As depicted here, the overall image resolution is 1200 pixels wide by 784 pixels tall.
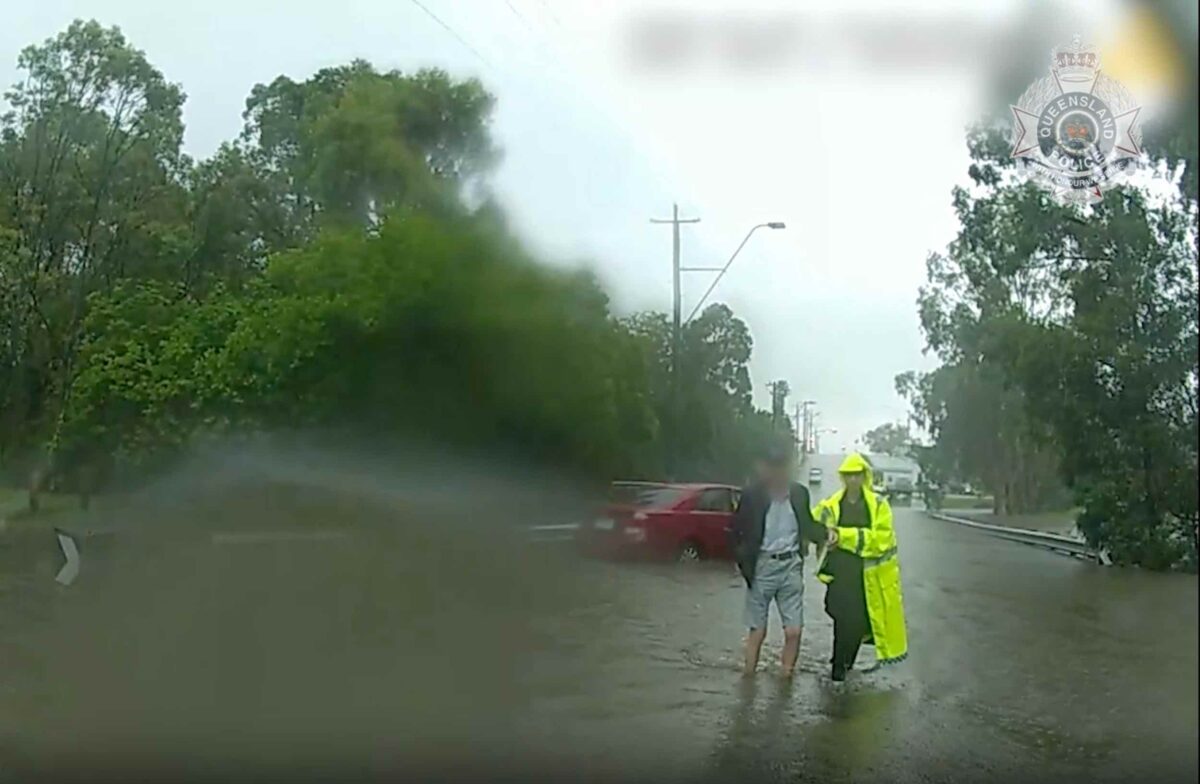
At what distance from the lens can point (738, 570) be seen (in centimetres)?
656

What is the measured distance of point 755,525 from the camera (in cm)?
639

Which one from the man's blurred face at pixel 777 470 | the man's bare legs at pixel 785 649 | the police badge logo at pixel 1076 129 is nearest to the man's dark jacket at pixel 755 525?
the man's blurred face at pixel 777 470

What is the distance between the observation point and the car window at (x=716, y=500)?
20.7 feet

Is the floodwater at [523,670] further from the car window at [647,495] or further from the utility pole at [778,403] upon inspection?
the utility pole at [778,403]

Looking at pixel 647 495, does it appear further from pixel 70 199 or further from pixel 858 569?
pixel 70 199

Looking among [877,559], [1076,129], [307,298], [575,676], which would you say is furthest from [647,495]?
[1076,129]

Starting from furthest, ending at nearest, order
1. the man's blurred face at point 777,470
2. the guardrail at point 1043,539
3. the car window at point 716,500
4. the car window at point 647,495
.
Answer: the car window at point 647,495
the car window at point 716,500
the man's blurred face at point 777,470
the guardrail at point 1043,539

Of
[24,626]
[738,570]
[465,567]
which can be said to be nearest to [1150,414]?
[738,570]

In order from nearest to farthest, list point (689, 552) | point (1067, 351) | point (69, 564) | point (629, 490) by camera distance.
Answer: point (1067, 351) < point (629, 490) < point (689, 552) < point (69, 564)

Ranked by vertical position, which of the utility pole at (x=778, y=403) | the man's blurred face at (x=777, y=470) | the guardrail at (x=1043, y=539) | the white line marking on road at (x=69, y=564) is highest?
the utility pole at (x=778, y=403)

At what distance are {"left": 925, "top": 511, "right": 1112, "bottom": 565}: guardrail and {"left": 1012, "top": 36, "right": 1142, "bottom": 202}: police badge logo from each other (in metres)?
1.22

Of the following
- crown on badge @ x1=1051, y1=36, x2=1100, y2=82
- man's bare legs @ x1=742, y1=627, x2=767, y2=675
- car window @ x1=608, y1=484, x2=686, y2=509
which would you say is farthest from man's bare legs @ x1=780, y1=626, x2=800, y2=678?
crown on badge @ x1=1051, y1=36, x2=1100, y2=82

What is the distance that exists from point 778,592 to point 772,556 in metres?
0.19

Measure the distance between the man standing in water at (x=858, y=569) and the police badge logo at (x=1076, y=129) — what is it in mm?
1474
